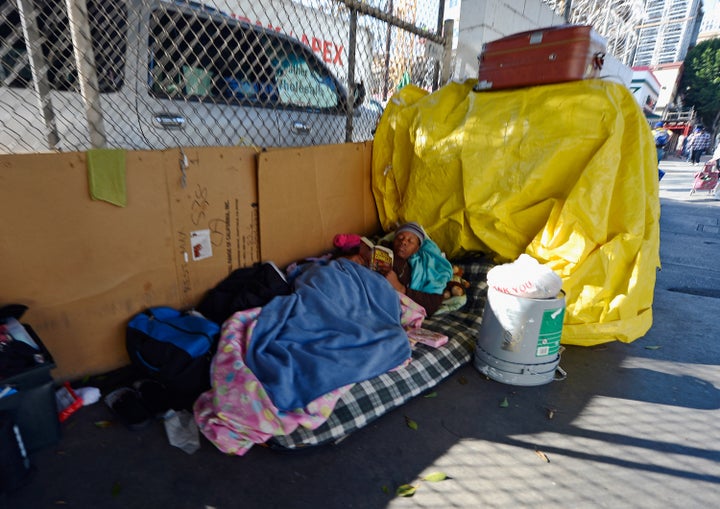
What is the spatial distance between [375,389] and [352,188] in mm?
1807

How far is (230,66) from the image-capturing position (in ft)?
8.85

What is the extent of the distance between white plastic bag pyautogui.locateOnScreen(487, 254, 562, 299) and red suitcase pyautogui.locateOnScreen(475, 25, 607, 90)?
1.42 metres

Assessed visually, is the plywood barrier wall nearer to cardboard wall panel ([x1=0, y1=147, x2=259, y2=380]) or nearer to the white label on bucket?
cardboard wall panel ([x1=0, y1=147, x2=259, y2=380])

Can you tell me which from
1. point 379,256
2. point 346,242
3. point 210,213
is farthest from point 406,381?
point 210,213

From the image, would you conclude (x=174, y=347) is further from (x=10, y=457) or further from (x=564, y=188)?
(x=564, y=188)

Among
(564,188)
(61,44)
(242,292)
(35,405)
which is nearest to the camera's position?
(35,405)

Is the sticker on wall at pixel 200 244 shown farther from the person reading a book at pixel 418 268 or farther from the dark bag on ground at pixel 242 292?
the person reading a book at pixel 418 268

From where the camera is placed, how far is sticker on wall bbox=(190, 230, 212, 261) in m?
2.28

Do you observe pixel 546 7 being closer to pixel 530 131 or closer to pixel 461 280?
pixel 530 131

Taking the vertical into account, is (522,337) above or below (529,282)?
below

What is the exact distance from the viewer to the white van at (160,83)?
1.93m

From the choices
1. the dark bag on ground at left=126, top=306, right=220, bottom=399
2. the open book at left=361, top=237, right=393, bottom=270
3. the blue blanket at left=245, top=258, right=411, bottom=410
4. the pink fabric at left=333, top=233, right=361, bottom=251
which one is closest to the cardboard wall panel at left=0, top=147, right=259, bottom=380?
the dark bag on ground at left=126, top=306, right=220, bottom=399

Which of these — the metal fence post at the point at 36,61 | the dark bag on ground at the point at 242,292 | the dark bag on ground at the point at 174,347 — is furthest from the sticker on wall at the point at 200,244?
the metal fence post at the point at 36,61

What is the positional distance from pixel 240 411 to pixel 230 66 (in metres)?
2.26
